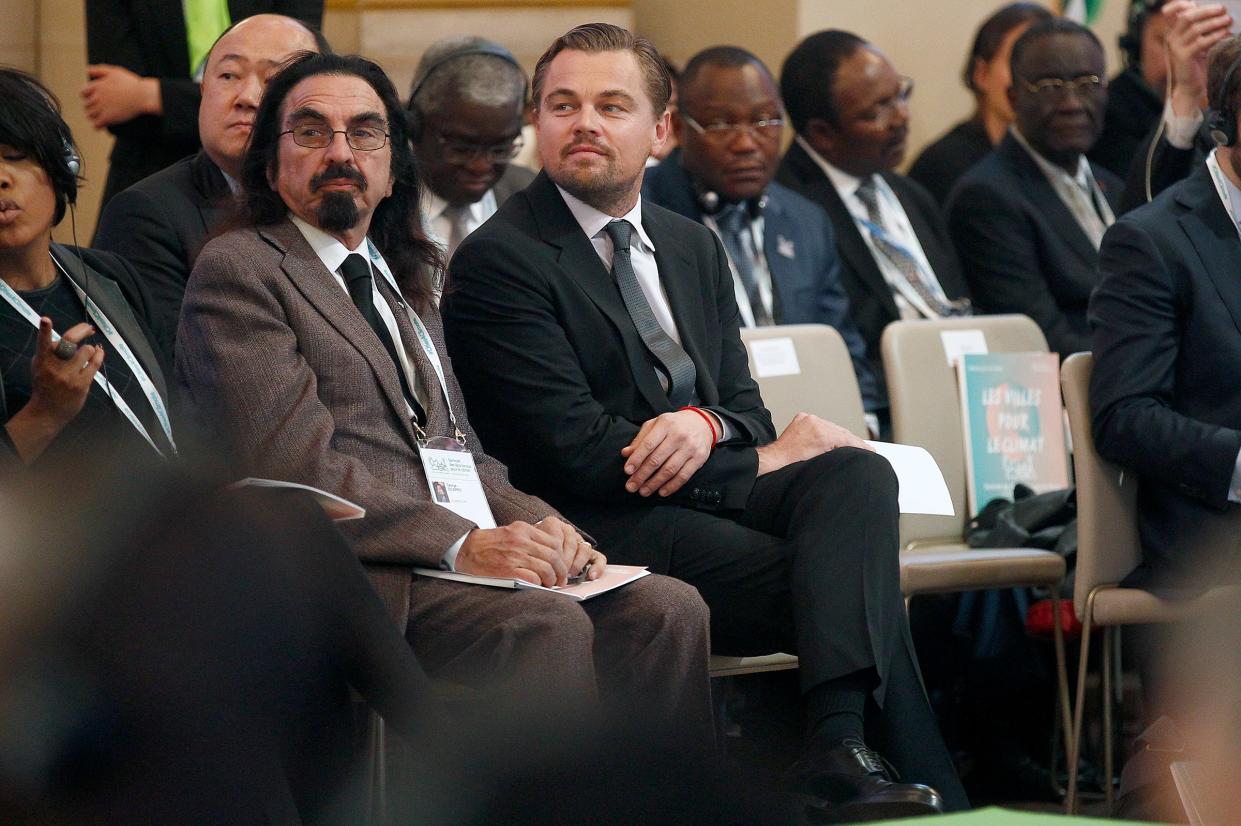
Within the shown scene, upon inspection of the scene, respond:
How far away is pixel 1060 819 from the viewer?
121 centimetres

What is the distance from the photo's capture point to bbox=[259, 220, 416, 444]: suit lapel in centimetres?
294

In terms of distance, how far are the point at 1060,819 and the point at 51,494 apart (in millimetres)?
1898

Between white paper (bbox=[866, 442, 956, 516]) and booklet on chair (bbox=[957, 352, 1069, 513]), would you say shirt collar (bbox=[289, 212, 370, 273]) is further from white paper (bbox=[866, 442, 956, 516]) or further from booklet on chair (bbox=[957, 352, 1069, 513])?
booklet on chair (bbox=[957, 352, 1069, 513])

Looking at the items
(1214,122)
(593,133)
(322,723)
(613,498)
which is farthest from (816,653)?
(1214,122)

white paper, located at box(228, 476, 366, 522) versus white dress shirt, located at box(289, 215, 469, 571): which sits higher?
white dress shirt, located at box(289, 215, 469, 571)

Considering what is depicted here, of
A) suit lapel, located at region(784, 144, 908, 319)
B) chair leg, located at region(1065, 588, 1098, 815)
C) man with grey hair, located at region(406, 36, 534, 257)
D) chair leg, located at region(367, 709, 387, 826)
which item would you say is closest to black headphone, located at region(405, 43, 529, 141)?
man with grey hair, located at region(406, 36, 534, 257)

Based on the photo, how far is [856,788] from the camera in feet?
9.16

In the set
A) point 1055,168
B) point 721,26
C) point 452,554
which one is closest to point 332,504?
point 452,554

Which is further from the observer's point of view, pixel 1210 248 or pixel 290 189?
pixel 1210 248

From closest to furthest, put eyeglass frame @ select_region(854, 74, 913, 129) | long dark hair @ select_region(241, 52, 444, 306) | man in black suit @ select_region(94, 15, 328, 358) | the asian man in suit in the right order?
long dark hair @ select_region(241, 52, 444, 306), man in black suit @ select_region(94, 15, 328, 358), the asian man in suit, eyeglass frame @ select_region(854, 74, 913, 129)

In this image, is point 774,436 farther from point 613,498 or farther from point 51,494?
point 51,494

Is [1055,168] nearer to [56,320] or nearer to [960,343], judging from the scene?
[960,343]

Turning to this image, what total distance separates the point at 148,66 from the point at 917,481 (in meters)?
Result: 2.17

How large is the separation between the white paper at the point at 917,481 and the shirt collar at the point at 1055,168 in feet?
6.61
